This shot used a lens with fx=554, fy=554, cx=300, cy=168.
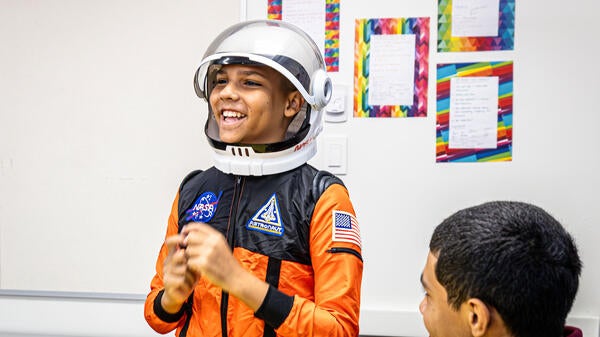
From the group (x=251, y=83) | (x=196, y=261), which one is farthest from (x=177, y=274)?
(x=251, y=83)

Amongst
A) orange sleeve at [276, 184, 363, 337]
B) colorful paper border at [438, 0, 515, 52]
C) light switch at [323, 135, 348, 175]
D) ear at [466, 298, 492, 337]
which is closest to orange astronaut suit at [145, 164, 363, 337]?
orange sleeve at [276, 184, 363, 337]

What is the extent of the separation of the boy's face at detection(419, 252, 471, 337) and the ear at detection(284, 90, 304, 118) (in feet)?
1.56

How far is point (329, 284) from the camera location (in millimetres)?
1090

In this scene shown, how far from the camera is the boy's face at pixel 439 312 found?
907 mm

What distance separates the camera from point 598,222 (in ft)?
6.68

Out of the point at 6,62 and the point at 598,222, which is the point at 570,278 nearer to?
the point at 598,222

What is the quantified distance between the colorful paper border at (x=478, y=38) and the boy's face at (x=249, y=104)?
1046mm

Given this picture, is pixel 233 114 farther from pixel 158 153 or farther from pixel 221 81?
pixel 158 153

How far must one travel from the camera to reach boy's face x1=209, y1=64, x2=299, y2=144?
1.19 m

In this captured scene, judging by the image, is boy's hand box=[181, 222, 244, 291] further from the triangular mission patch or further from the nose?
the nose

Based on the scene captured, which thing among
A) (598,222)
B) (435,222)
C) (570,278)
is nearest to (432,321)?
(570,278)

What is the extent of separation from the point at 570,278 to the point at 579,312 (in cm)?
139

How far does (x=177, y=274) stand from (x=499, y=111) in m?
1.46

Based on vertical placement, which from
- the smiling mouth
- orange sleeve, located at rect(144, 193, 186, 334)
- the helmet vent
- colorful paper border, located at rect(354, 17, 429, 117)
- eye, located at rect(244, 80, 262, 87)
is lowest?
orange sleeve, located at rect(144, 193, 186, 334)
